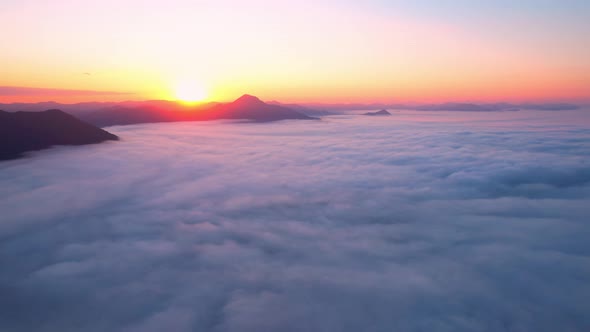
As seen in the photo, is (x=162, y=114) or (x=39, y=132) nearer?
(x=39, y=132)

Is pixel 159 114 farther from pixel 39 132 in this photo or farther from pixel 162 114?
pixel 39 132

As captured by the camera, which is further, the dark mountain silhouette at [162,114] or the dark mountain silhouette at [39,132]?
the dark mountain silhouette at [162,114]

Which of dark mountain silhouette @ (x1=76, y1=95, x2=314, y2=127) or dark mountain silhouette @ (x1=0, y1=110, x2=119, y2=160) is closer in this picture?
dark mountain silhouette @ (x1=0, y1=110, x2=119, y2=160)

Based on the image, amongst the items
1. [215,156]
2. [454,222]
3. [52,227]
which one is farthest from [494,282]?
[215,156]

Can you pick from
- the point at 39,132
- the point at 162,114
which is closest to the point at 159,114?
the point at 162,114

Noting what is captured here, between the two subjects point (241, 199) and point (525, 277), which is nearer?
point (525, 277)

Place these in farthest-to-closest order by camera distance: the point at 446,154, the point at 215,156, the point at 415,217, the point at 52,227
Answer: the point at 215,156, the point at 446,154, the point at 415,217, the point at 52,227

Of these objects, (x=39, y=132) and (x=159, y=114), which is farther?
(x=159, y=114)

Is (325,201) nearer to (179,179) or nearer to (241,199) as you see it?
(241,199)
